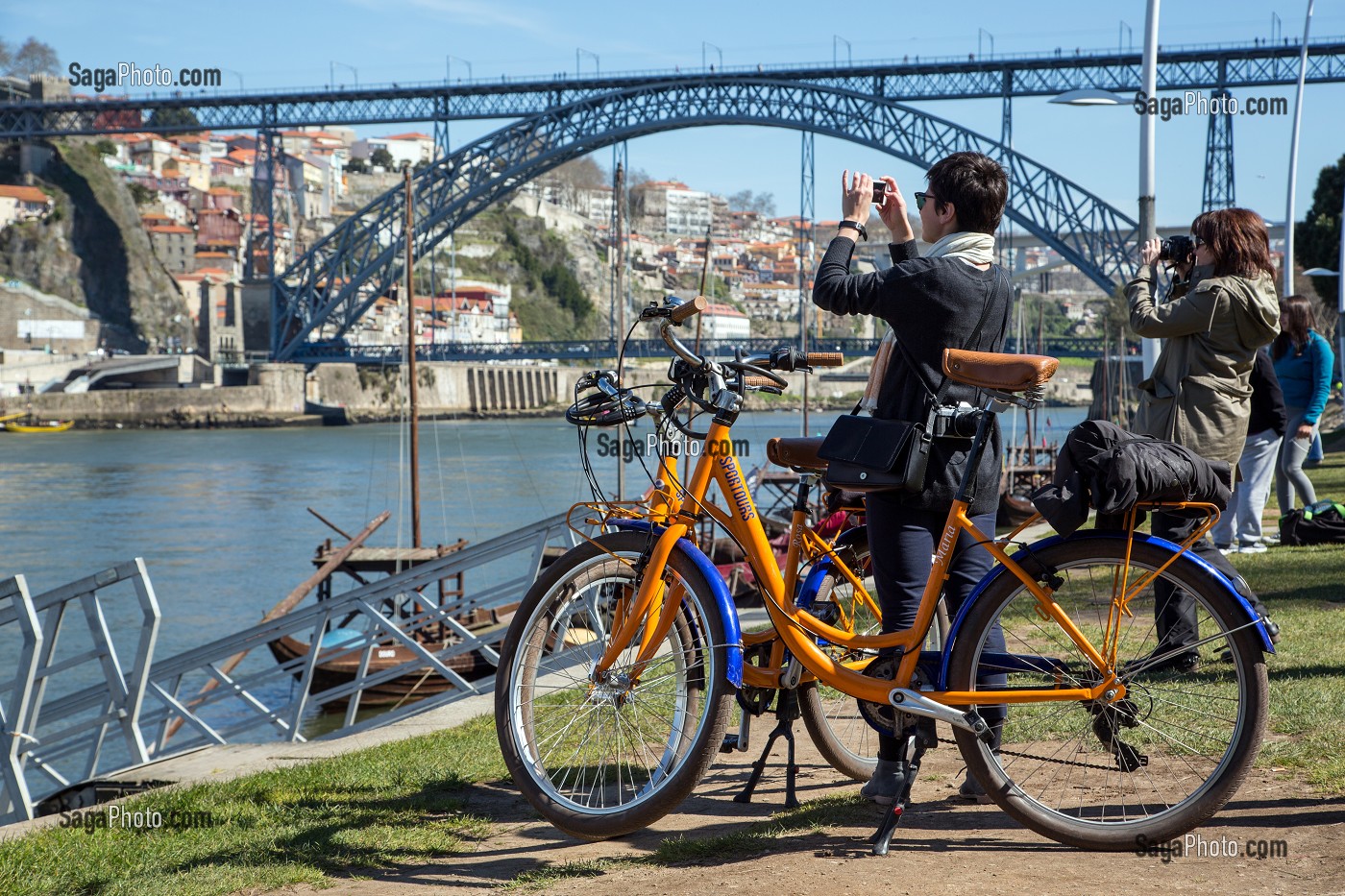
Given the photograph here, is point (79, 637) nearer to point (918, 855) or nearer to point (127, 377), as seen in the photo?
point (918, 855)

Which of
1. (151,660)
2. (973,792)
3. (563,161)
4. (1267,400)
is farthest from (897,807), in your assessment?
(563,161)

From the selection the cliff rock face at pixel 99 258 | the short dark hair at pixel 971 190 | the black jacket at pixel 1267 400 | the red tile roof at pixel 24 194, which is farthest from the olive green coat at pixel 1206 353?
the red tile roof at pixel 24 194

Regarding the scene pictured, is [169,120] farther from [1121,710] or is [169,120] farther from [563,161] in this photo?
A: [1121,710]

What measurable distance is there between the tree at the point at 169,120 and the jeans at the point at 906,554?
150 feet

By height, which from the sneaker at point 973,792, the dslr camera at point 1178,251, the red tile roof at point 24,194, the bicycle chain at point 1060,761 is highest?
the red tile roof at point 24,194

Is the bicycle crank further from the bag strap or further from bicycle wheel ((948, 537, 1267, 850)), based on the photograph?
the bag strap

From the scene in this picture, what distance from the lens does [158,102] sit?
5203cm

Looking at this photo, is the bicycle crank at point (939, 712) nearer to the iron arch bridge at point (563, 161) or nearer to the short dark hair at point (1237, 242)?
the short dark hair at point (1237, 242)

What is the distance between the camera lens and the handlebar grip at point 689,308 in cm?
228

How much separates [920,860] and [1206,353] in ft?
6.57

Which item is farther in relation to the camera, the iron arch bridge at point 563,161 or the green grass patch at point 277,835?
the iron arch bridge at point 563,161

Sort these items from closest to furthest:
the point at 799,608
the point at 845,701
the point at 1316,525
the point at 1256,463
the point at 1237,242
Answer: the point at 799,608, the point at 845,701, the point at 1237,242, the point at 1256,463, the point at 1316,525

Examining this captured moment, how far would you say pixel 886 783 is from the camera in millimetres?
2496

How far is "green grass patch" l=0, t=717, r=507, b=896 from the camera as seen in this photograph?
101 inches
